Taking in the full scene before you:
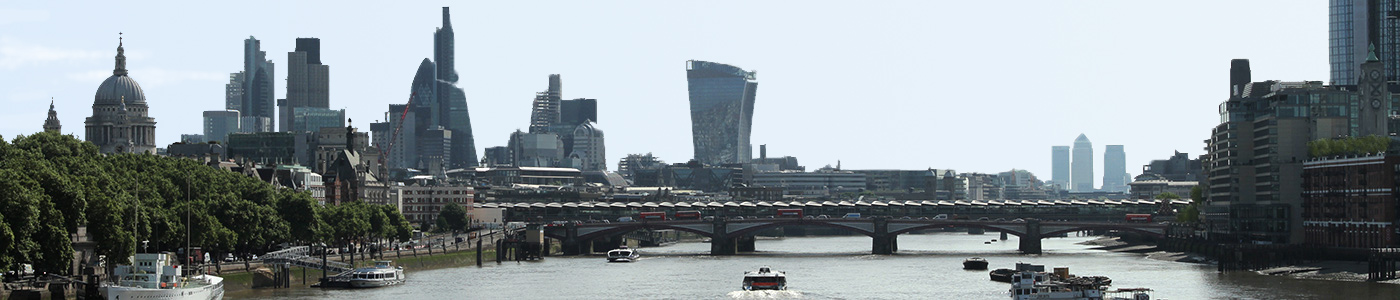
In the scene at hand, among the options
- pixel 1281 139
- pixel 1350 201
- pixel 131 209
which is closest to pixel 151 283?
pixel 131 209

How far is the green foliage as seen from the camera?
172 m

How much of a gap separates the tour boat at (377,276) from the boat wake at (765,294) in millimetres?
26583

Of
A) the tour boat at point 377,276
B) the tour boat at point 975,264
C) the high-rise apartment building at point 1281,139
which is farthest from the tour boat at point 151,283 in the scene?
the high-rise apartment building at point 1281,139

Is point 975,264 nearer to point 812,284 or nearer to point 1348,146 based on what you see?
point 812,284

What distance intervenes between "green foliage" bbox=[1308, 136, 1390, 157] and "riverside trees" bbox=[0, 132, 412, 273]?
8574 centimetres

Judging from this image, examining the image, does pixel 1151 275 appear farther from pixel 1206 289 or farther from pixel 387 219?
pixel 387 219

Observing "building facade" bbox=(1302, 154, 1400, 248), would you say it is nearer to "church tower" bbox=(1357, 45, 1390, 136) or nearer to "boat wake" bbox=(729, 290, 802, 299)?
"church tower" bbox=(1357, 45, 1390, 136)

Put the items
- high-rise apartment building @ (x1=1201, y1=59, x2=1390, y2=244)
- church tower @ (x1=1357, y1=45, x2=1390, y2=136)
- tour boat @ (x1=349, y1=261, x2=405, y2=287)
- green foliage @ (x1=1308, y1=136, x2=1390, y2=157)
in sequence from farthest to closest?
church tower @ (x1=1357, y1=45, x2=1390, y2=136) → high-rise apartment building @ (x1=1201, y1=59, x2=1390, y2=244) → green foliage @ (x1=1308, y1=136, x2=1390, y2=157) → tour boat @ (x1=349, y1=261, x2=405, y2=287)

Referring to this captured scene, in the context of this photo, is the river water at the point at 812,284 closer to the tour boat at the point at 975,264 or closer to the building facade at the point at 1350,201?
the tour boat at the point at 975,264

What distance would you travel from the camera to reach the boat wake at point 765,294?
443 feet

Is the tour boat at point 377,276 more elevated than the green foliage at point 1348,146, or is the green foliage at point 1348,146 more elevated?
the green foliage at point 1348,146

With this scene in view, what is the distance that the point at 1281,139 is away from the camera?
183 m

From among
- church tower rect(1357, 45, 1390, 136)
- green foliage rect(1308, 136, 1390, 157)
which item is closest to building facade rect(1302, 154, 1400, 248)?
green foliage rect(1308, 136, 1390, 157)

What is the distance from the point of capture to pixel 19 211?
99688 mm
